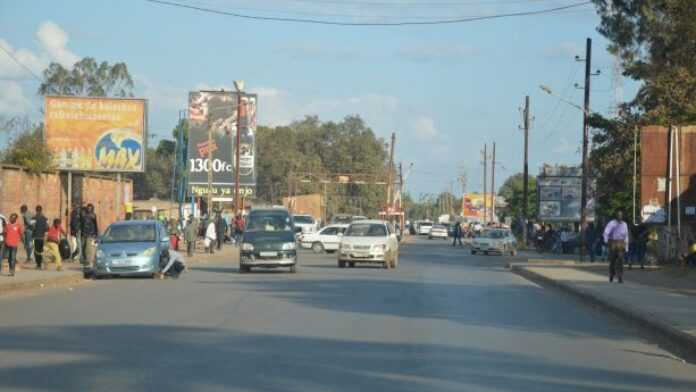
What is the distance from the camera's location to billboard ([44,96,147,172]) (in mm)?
49344

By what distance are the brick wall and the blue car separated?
30.0 ft

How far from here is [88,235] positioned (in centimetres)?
3294

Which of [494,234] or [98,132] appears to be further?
[494,234]

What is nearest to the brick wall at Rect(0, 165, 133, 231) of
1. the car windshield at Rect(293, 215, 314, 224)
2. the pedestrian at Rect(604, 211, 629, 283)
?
the car windshield at Rect(293, 215, 314, 224)

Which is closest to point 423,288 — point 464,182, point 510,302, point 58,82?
point 510,302

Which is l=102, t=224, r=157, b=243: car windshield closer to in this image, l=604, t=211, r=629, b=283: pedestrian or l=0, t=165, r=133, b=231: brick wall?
l=0, t=165, r=133, b=231: brick wall

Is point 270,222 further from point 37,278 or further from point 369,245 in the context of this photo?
point 37,278

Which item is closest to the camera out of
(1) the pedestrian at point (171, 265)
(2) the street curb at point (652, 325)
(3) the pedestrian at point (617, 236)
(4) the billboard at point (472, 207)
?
(2) the street curb at point (652, 325)

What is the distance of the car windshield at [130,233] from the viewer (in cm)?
3012

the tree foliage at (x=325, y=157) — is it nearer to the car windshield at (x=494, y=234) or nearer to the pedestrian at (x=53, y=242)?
the car windshield at (x=494, y=234)

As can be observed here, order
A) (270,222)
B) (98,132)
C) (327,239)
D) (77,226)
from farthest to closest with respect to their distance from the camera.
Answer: (327,239)
(98,132)
(77,226)
(270,222)

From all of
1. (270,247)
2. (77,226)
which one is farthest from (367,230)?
(77,226)

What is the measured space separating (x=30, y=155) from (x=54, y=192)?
2.68 meters

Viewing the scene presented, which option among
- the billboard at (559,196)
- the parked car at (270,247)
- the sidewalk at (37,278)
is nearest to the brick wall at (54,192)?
the sidewalk at (37,278)
